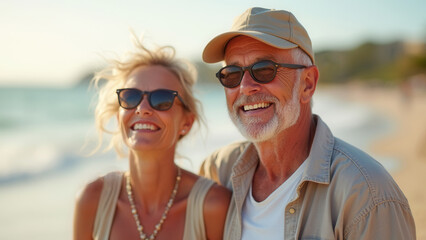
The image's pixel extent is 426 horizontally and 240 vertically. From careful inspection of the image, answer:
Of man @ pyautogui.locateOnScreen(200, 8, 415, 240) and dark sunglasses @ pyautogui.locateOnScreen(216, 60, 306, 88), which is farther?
dark sunglasses @ pyautogui.locateOnScreen(216, 60, 306, 88)

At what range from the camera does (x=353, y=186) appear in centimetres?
249

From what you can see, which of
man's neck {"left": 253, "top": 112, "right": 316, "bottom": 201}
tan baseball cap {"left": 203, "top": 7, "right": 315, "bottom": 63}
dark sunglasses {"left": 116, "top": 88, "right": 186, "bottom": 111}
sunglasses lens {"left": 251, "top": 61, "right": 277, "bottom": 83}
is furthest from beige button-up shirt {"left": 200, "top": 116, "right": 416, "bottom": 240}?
dark sunglasses {"left": 116, "top": 88, "right": 186, "bottom": 111}

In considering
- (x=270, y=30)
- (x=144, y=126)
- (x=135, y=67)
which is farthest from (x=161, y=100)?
(x=270, y=30)

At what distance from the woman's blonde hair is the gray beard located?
2.79ft

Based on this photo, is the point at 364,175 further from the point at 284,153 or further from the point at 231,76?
the point at 231,76

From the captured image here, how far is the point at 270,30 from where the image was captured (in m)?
2.99

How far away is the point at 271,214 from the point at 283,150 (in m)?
0.51

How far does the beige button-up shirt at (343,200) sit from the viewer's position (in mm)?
2391

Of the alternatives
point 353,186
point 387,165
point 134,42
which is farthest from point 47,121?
point 353,186

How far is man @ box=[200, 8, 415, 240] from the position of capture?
2549 millimetres

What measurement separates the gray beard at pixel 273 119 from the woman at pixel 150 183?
67cm

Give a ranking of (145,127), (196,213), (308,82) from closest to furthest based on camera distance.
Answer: (308,82) → (196,213) → (145,127)

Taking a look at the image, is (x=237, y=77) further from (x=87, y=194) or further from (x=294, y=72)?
(x=87, y=194)

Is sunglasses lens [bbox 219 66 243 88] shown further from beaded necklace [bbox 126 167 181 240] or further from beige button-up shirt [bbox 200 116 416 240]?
beaded necklace [bbox 126 167 181 240]
